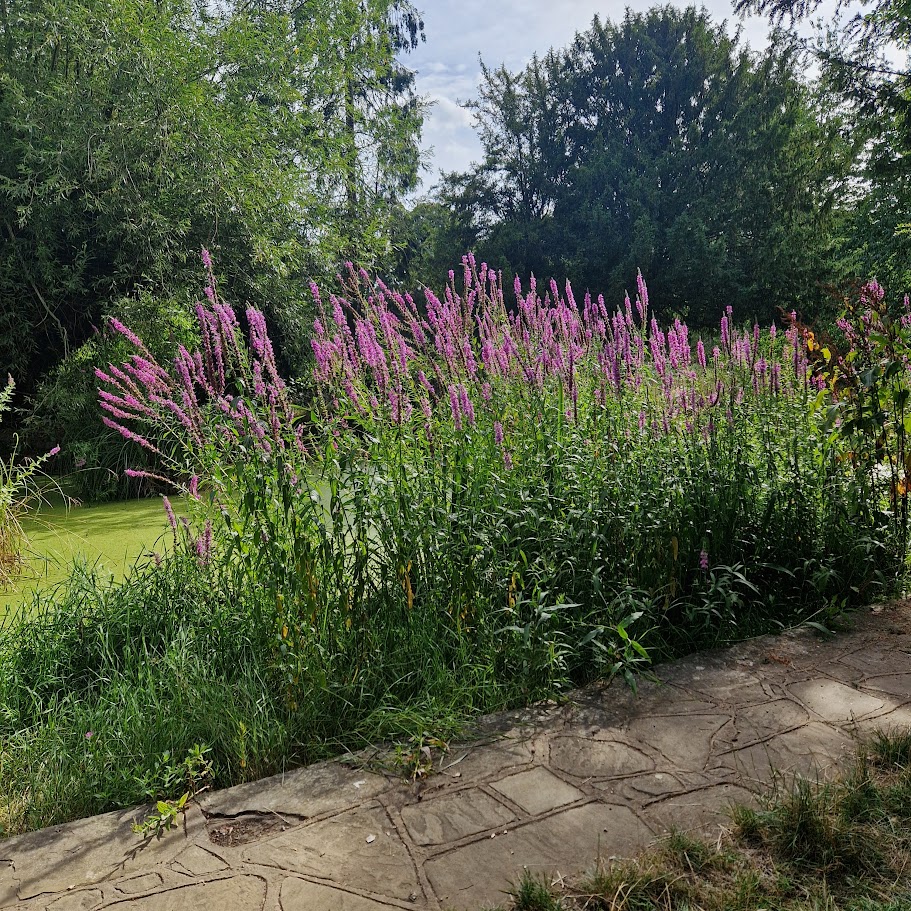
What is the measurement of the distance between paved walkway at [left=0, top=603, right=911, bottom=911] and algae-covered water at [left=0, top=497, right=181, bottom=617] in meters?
1.91

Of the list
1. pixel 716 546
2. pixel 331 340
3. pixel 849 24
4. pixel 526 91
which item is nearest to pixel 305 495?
pixel 331 340

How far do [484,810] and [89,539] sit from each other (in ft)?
14.6

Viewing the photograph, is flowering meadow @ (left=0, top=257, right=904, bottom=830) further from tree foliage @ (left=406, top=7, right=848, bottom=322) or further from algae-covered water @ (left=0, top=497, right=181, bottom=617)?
tree foliage @ (left=406, top=7, right=848, bottom=322)

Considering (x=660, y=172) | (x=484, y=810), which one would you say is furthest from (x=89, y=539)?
(x=660, y=172)

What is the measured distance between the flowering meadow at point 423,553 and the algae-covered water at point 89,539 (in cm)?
89

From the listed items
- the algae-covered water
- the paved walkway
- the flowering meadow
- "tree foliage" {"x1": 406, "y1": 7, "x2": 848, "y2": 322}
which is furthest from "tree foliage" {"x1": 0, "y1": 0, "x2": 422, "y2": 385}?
"tree foliage" {"x1": 406, "y1": 7, "x2": 848, "y2": 322}

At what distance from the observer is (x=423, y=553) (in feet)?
9.13

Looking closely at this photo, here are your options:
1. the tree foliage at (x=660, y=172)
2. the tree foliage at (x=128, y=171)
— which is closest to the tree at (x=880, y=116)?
the tree foliage at (x=660, y=172)

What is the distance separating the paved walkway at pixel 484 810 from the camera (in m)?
1.68

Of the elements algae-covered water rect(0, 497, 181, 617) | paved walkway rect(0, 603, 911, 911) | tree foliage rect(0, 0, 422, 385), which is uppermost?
tree foliage rect(0, 0, 422, 385)

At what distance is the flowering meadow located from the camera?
2426mm

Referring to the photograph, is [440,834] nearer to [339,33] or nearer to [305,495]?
[305,495]

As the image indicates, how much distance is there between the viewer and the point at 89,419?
827cm

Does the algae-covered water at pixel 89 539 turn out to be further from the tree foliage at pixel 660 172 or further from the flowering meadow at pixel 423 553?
the tree foliage at pixel 660 172
